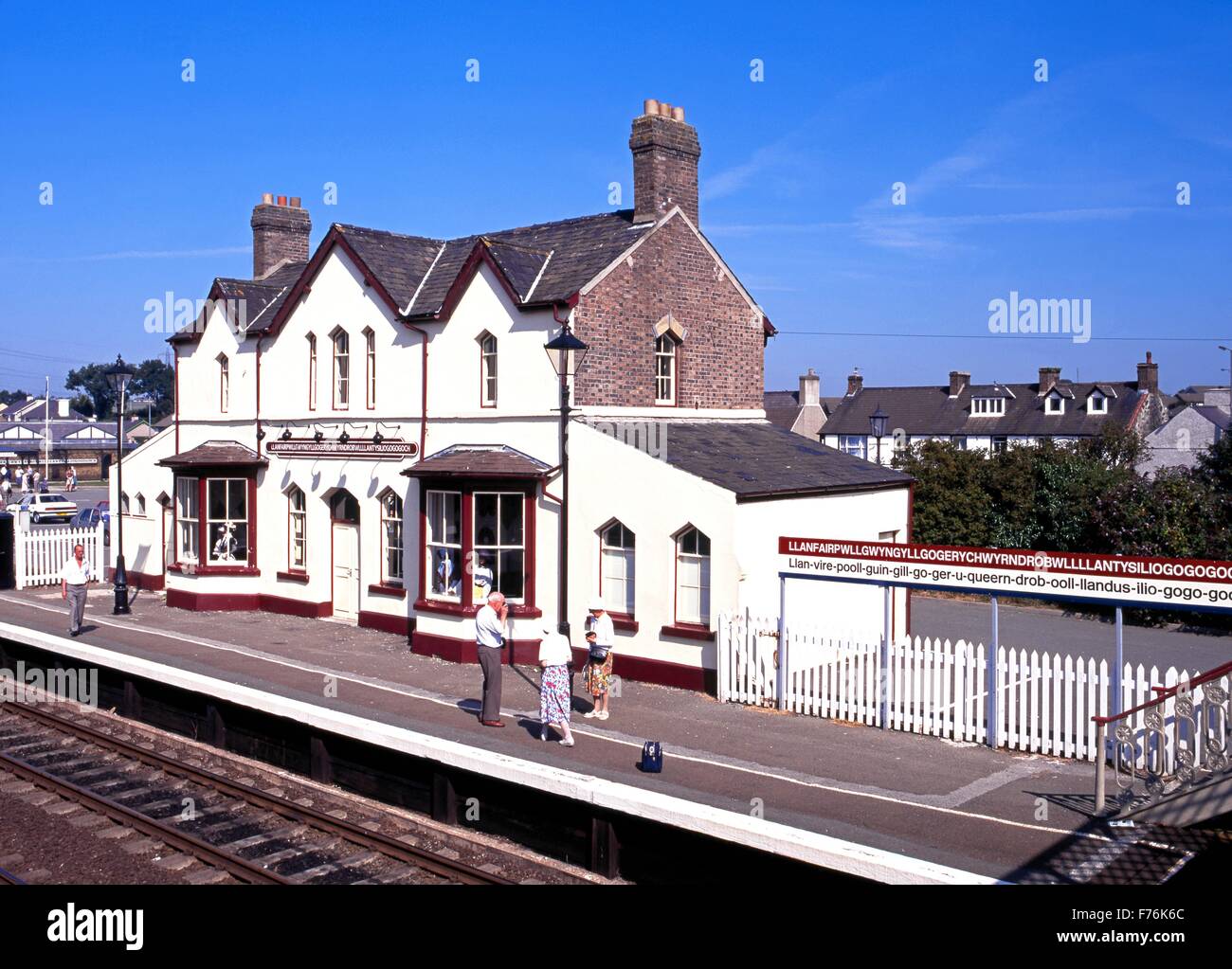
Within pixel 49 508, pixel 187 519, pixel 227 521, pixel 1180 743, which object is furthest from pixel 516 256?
pixel 49 508

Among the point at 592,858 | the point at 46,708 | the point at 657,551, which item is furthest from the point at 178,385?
the point at 592,858

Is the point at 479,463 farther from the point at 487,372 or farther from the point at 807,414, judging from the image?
the point at 807,414

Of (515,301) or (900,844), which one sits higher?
(515,301)

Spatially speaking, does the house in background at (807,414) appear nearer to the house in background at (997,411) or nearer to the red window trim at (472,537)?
the house in background at (997,411)

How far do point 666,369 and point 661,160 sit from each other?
4.00 metres

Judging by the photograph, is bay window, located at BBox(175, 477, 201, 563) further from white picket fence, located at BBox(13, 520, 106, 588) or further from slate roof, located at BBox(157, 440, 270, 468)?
white picket fence, located at BBox(13, 520, 106, 588)

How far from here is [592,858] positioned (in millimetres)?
11055

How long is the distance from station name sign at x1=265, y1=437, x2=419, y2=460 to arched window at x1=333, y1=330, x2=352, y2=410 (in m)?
0.89

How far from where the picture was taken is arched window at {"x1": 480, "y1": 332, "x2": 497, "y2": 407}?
2053 cm

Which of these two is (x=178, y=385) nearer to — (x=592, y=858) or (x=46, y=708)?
(x=46, y=708)

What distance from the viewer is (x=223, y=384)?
26875 millimetres

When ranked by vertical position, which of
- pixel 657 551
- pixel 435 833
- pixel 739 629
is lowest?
pixel 435 833
